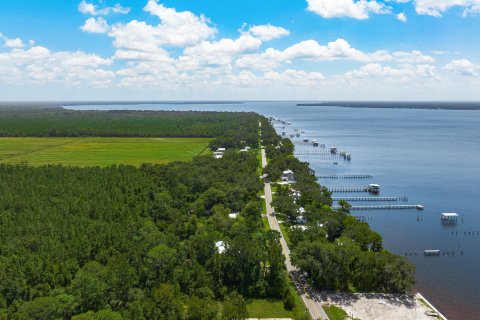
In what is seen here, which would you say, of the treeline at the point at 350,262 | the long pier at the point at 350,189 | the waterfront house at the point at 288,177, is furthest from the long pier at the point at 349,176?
the treeline at the point at 350,262

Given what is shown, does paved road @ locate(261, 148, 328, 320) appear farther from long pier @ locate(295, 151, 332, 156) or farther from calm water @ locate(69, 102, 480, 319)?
long pier @ locate(295, 151, 332, 156)

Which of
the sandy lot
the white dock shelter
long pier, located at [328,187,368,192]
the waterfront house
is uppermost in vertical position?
the waterfront house

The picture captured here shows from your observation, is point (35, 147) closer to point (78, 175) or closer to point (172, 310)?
point (78, 175)

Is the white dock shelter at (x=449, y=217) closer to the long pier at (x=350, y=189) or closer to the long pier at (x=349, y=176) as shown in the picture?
the long pier at (x=350, y=189)

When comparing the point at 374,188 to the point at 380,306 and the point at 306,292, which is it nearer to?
the point at 380,306

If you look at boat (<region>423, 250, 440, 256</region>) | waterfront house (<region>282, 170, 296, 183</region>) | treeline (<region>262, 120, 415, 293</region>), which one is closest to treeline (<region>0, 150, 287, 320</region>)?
treeline (<region>262, 120, 415, 293</region>)
